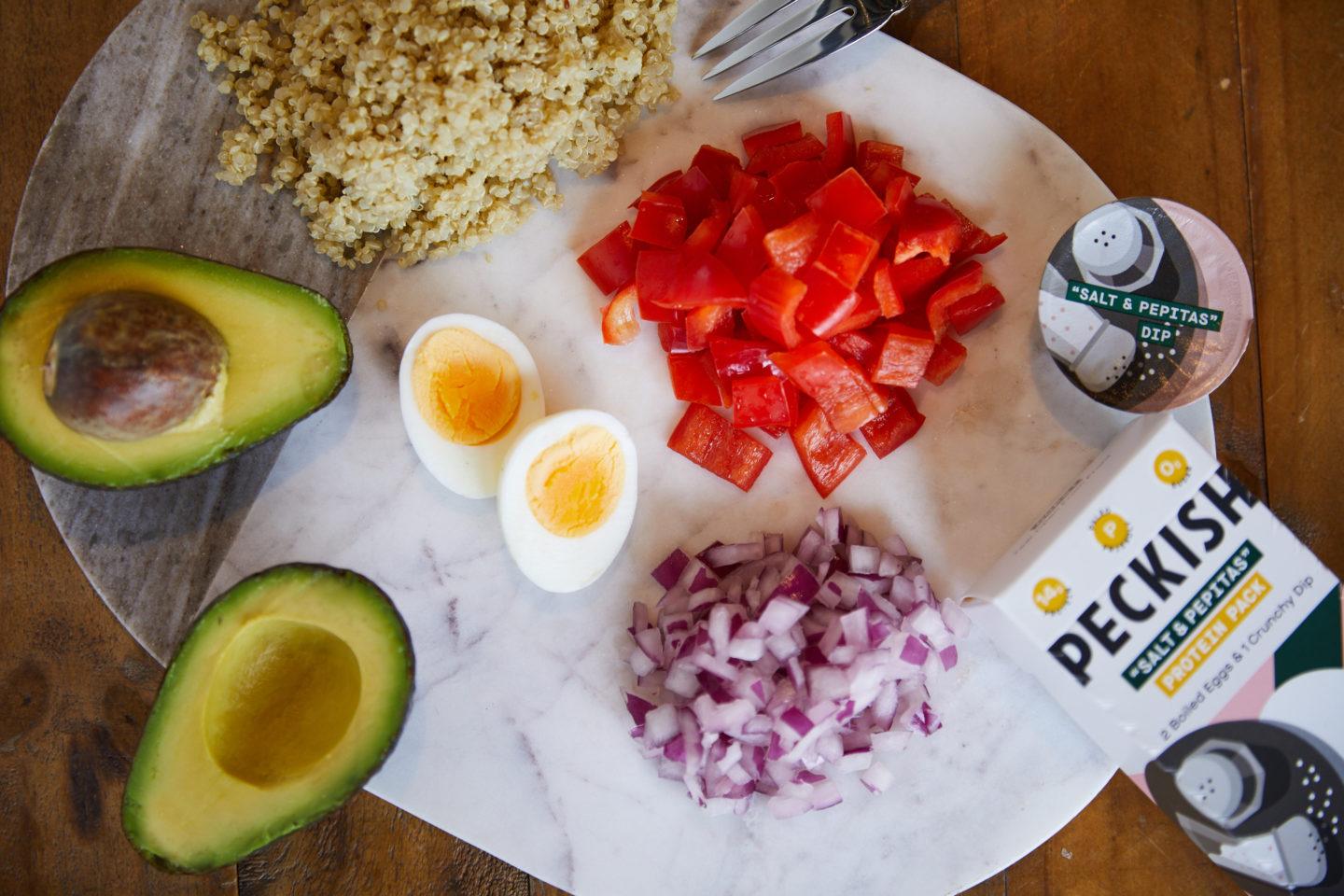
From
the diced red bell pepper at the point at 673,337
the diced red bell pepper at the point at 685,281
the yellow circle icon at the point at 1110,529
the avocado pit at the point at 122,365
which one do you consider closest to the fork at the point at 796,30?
the diced red bell pepper at the point at 685,281

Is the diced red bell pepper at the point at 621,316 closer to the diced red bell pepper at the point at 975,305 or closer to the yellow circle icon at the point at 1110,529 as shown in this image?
the diced red bell pepper at the point at 975,305

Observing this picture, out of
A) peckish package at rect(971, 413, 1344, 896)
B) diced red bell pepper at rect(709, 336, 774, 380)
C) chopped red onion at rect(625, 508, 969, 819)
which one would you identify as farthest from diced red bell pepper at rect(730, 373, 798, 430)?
peckish package at rect(971, 413, 1344, 896)

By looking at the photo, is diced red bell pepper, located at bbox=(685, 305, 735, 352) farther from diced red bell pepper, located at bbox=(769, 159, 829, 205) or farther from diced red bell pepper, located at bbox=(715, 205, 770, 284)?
diced red bell pepper, located at bbox=(769, 159, 829, 205)

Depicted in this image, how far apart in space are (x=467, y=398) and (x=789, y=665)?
843 mm

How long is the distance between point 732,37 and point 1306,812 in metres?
1.89

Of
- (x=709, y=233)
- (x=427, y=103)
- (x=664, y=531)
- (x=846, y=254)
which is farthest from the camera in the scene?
(x=664, y=531)

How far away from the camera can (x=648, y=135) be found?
82.0 inches

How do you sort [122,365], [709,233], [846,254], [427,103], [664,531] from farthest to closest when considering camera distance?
1. [664,531]
2. [709,233]
3. [846,254]
4. [427,103]
5. [122,365]

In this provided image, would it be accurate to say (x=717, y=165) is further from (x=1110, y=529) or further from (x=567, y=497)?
(x=1110, y=529)

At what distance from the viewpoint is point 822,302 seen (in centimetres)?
186

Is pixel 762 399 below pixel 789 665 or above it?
above

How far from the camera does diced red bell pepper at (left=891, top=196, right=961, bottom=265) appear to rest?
74.0 inches

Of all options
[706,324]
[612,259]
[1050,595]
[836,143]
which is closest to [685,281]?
[706,324]

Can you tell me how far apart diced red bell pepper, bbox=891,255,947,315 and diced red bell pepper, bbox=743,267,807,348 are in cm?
21
